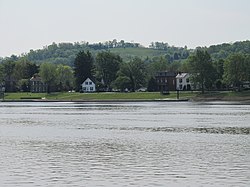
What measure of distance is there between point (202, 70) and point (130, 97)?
18.4 metres

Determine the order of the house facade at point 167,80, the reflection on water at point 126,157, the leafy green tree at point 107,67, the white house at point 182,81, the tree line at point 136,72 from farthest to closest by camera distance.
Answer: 1. the house facade at point 167,80
2. the leafy green tree at point 107,67
3. the white house at point 182,81
4. the tree line at point 136,72
5. the reflection on water at point 126,157

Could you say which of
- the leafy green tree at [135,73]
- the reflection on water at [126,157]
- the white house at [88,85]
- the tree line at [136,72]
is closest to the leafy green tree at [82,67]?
the tree line at [136,72]

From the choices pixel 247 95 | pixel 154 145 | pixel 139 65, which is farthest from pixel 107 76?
pixel 154 145

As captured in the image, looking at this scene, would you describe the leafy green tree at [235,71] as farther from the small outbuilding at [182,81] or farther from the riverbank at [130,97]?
the small outbuilding at [182,81]

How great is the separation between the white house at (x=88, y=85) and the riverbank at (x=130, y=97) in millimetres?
12035

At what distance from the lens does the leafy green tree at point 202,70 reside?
151m

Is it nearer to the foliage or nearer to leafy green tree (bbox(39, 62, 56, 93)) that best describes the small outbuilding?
the foliage

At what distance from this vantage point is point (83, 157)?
35312 mm

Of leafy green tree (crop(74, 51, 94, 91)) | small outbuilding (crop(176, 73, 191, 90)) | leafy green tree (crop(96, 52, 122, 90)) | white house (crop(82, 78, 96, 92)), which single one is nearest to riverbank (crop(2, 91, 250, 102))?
white house (crop(82, 78, 96, 92))

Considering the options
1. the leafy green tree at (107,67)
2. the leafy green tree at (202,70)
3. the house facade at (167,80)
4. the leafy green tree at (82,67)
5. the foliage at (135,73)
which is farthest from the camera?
the house facade at (167,80)

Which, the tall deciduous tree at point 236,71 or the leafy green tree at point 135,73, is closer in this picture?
the tall deciduous tree at point 236,71

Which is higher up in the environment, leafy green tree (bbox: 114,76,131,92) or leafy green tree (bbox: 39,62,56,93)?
leafy green tree (bbox: 39,62,56,93)

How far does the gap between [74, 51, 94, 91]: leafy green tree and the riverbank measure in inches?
519

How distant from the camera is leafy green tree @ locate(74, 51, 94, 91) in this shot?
188 m
